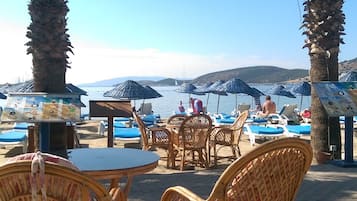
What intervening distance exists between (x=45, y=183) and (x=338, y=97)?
221 inches

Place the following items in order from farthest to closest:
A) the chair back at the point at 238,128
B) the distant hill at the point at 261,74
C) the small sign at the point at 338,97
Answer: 1. the distant hill at the point at 261,74
2. the chair back at the point at 238,128
3. the small sign at the point at 338,97

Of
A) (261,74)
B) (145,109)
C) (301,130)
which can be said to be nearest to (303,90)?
(145,109)

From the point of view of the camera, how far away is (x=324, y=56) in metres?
7.10

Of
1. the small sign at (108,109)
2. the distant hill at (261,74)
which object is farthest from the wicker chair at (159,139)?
the distant hill at (261,74)

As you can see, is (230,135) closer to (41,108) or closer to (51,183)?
(41,108)

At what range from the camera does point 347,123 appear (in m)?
6.48

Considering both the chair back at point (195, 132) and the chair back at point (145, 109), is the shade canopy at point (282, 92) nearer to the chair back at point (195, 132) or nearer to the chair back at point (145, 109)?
the chair back at point (145, 109)

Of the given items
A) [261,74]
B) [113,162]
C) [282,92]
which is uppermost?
[261,74]

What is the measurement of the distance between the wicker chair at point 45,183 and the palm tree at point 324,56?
5.89 metres

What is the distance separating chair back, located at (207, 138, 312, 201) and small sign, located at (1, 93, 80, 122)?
2639 mm

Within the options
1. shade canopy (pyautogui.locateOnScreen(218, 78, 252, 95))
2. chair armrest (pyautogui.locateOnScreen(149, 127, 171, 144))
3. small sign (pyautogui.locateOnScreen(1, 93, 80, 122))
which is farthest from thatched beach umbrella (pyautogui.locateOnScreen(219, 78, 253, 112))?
small sign (pyautogui.locateOnScreen(1, 93, 80, 122))

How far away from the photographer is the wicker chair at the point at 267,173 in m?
2.08

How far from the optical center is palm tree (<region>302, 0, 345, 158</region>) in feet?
23.3

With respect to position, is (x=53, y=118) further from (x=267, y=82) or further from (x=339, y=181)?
(x=267, y=82)
